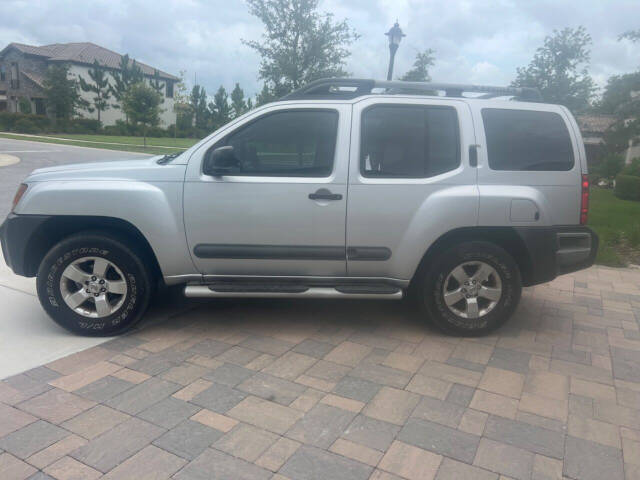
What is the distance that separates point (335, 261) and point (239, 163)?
1.07m

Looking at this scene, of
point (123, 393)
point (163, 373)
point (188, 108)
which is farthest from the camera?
point (188, 108)

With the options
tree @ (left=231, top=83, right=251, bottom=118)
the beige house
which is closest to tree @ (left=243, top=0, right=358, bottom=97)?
the beige house

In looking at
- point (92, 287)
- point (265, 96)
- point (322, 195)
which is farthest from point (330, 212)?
point (265, 96)

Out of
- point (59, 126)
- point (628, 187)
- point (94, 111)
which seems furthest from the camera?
point (94, 111)

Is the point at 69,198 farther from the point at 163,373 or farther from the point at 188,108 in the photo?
the point at 188,108

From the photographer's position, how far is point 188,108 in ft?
187

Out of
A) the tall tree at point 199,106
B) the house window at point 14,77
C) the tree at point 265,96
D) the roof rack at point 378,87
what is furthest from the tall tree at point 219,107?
the roof rack at point 378,87

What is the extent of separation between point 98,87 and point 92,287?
6082cm

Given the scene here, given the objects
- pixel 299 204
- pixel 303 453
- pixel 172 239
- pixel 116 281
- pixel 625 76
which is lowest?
pixel 303 453

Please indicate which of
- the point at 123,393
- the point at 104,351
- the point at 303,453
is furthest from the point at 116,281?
the point at 303,453

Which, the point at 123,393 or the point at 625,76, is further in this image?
the point at 625,76

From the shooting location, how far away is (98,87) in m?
57.2

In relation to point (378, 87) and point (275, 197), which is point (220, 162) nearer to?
point (275, 197)

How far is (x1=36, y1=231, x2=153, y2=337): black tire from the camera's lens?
3.85 meters
